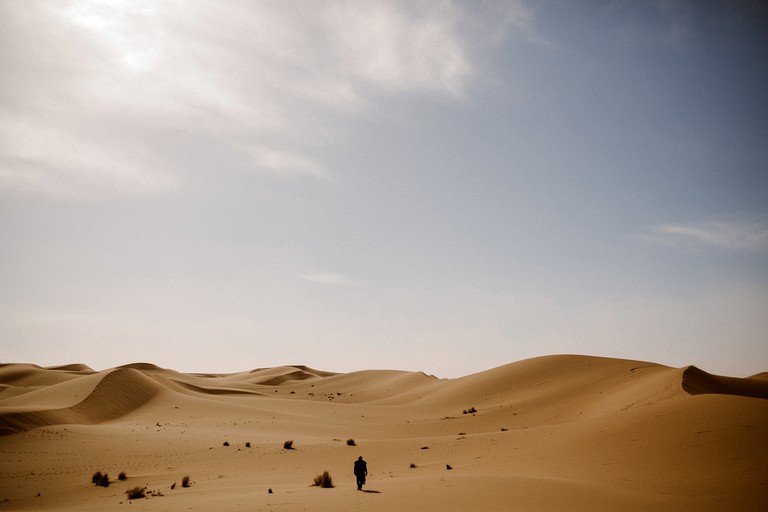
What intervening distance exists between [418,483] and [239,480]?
22.2 ft

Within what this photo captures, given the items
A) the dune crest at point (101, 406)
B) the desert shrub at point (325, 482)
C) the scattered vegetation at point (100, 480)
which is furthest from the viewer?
the dune crest at point (101, 406)

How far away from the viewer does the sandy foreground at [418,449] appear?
12766 mm

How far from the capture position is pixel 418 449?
22000 mm

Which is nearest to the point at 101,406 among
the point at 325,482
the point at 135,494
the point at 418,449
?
the point at 135,494

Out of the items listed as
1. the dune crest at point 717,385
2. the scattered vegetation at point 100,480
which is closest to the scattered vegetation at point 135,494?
the scattered vegetation at point 100,480

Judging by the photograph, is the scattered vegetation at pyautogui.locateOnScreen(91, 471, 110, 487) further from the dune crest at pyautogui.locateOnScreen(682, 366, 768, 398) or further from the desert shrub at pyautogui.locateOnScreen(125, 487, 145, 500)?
the dune crest at pyautogui.locateOnScreen(682, 366, 768, 398)

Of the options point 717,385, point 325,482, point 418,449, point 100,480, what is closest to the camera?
point 325,482

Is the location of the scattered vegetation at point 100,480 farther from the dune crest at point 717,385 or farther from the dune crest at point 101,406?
the dune crest at point 717,385

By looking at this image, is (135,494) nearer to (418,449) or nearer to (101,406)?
(418,449)

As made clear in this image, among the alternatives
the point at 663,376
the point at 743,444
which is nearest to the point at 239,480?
the point at 743,444

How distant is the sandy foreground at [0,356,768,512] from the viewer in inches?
503

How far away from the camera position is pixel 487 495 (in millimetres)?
12320

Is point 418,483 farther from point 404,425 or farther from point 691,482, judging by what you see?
point 404,425

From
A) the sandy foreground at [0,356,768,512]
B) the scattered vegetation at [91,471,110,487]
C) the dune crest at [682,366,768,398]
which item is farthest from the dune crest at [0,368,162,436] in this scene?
the dune crest at [682,366,768,398]
